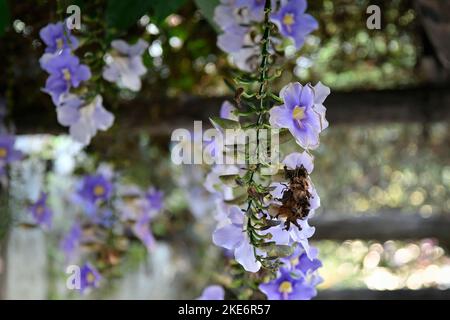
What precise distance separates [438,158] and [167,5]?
205 cm

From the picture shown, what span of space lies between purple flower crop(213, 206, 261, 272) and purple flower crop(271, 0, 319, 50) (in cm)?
34

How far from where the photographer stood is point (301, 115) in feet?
2.47

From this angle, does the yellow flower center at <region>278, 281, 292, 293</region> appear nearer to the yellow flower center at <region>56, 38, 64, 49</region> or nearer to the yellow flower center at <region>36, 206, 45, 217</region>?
the yellow flower center at <region>56, 38, 64, 49</region>

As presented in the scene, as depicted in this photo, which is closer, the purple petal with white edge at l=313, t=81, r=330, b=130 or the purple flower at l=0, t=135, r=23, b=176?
the purple petal with white edge at l=313, t=81, r=330, b=130

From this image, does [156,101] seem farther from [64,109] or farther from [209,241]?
[209,241]

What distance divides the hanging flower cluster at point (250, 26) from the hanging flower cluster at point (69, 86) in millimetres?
210

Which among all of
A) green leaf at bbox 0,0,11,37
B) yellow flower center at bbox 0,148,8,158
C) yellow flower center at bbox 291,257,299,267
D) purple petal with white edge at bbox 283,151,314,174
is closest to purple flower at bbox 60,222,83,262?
yellow flower center at bbox 0,148,8,158

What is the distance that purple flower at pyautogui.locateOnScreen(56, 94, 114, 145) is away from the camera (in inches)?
41.3

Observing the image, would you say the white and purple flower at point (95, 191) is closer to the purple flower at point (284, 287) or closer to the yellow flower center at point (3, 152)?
the yellow flower center at point (3, 152)

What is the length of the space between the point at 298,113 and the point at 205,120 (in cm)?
99

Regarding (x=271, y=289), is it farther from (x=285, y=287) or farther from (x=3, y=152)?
(x=3, y=152)

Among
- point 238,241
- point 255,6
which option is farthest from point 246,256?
point 255,6

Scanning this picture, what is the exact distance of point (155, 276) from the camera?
3.09 meters
